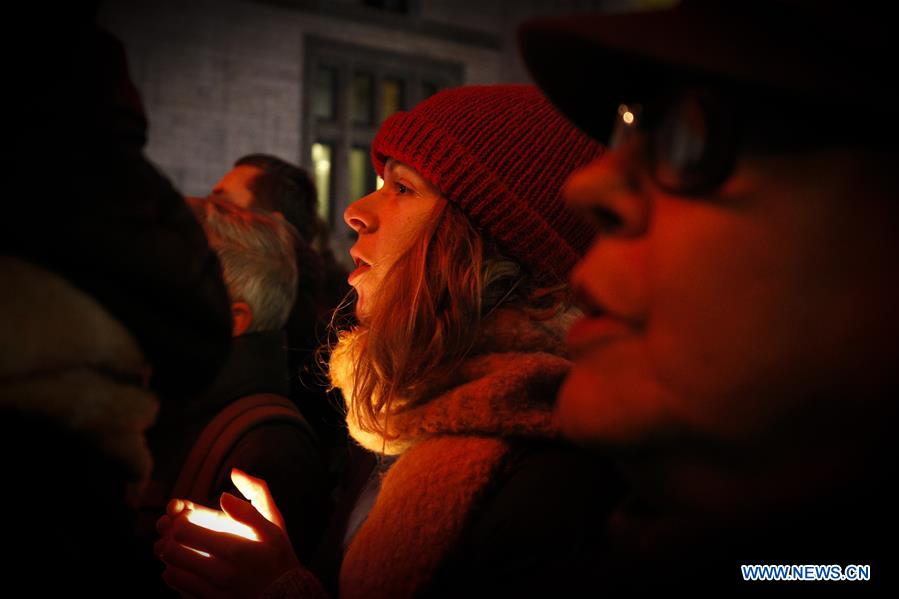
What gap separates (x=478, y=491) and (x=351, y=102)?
782 cm

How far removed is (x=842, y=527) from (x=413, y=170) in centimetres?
102

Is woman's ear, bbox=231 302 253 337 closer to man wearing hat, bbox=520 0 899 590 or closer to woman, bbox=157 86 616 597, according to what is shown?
woman, bbox=157 86 616 597

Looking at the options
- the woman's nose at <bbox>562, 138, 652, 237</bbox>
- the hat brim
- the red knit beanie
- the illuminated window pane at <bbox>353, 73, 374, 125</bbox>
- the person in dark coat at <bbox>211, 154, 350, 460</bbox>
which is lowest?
the illuminated window pane at <bbox>353, 73, 374, 125</bbox>

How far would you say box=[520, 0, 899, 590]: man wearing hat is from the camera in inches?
24.4

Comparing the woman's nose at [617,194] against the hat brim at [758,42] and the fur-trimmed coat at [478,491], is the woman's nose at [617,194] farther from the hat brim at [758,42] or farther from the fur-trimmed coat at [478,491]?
the fur-trimmed coat at [478,491]

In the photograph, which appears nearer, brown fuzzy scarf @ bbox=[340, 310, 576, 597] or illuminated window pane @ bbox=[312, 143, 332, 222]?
brown fuzzy scarf @ bbox=[340, 310, 576, 597]

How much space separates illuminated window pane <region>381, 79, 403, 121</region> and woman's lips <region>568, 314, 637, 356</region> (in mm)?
8270

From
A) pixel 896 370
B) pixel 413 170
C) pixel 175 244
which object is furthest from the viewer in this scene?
pixel 413 170

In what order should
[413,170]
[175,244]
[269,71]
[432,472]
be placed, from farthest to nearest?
1. [269,71]
2. [413,170]
3. [432,472]
4. [175,244]

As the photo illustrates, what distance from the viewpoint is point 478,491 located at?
115 centimetres

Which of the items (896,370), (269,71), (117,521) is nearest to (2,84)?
(117,521)

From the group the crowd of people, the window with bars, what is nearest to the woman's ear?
the crowd of people

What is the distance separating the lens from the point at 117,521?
2.34 feet

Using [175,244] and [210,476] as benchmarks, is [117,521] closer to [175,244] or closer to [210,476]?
[175,244]
